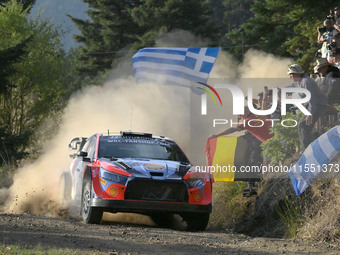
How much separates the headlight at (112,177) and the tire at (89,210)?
33cm

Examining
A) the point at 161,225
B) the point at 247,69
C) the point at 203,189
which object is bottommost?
the point at 161,225

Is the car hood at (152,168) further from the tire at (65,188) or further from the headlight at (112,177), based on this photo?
the tire at (65,188)

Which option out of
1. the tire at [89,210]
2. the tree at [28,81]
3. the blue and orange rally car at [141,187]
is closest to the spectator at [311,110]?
the blue and orange rally car at [141,187]

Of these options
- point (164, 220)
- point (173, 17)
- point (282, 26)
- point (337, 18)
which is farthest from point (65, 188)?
point (173, 17)

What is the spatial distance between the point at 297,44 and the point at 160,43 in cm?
2794

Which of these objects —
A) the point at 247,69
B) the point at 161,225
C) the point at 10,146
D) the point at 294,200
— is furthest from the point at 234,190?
the point at 10,146

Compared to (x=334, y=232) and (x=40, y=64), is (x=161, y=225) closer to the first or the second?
(x=334, y=232)

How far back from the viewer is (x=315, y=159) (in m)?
12.0

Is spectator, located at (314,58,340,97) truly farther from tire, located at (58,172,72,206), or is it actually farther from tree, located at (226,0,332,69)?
tree, located at (226,0,332,69)

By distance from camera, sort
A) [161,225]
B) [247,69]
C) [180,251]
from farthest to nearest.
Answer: [247,69], [161,225], [180,251]

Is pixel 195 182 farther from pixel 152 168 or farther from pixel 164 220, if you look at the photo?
pixel 164 220

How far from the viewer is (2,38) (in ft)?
142

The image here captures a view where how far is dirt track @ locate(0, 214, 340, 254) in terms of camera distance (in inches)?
383

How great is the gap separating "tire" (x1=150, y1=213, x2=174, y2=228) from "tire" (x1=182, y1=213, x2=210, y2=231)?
3.30 ft
